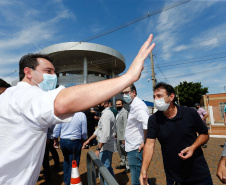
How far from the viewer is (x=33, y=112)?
73 centimetres

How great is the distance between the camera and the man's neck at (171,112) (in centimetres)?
233

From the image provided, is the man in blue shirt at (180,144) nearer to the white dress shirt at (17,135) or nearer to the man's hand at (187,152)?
the man's hand at (187,152)

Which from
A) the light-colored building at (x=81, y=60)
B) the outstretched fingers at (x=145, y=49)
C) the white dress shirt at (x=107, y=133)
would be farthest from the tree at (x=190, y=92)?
the outstretched fingers at (x=145, y=49)

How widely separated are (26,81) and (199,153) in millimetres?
2388

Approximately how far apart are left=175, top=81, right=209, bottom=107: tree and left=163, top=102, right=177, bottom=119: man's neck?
42866 millimetres

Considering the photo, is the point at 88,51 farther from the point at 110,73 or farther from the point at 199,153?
the point at 199,153

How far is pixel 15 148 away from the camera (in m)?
0.87

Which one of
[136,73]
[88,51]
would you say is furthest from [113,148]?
[88,51]

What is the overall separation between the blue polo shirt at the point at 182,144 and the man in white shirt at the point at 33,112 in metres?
1.56

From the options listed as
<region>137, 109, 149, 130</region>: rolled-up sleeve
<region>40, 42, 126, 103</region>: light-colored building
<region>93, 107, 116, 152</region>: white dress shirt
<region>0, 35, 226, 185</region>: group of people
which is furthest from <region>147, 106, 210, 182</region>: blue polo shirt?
<region>40, 42, 126, 103</region>: light-colored building

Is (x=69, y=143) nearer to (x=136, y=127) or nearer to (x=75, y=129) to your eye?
(x=75, y=129)

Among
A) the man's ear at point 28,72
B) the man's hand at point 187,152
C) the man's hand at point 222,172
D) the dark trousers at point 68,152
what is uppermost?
the man's ear at point 28,72

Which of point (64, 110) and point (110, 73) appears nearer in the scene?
point (64, 110)

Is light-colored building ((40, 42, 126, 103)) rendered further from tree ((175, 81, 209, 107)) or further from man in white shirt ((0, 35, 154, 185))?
man in white shirt ((0, 35, 154, 185))
